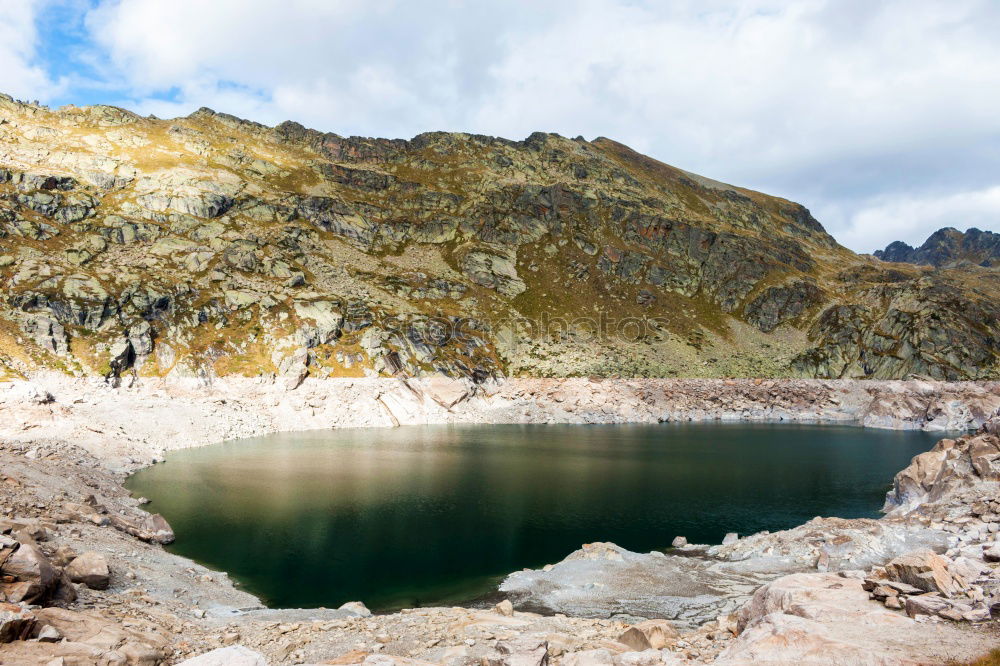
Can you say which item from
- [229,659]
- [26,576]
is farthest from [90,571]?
[229,659]

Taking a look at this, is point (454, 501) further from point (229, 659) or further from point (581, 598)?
point (229, 659)

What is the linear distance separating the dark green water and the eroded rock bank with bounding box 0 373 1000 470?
890 centimetres

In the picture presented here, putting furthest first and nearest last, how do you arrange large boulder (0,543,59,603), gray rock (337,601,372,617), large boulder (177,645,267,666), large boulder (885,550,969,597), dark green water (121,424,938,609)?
1. dark green water (121,424,938,609)
2. gray rock (337,601,372,617)
3. large boulder (0,543,59,603)
4. large boulder (885,550,969,597)
5. large boulder (177,645,267,666)

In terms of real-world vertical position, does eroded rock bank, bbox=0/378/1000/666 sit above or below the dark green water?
above

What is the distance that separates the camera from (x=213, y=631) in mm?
22562

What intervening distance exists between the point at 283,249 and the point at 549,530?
151 meters

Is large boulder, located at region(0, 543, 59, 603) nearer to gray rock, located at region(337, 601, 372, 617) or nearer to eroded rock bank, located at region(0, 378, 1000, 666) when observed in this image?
eroded rock bank, located at region(0, 378, 1000, 666)

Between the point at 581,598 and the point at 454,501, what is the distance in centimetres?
2435

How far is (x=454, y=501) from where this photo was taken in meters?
54.1

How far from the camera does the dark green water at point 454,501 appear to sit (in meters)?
37.2

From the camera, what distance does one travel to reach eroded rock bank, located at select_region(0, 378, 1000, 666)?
645 inches

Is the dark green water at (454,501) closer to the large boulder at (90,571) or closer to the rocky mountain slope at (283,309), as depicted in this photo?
the large boulder at (90,571)

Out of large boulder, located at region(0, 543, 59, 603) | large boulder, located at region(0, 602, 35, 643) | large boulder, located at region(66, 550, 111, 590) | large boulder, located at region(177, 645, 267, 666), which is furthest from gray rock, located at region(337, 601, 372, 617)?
large boulder, located at region(177, 645, 267, 666)

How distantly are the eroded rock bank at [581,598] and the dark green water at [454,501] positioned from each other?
3.65 meters
